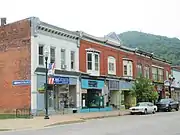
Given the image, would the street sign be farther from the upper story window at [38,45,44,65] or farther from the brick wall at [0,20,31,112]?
the upper story window at [38,45,44,65]

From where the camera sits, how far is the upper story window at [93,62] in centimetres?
3931

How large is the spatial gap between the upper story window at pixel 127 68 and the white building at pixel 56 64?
1219 cm

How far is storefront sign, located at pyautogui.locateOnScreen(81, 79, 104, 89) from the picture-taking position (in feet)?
124

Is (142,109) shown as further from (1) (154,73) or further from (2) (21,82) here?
(1) (154,73)

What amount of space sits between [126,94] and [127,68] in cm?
401

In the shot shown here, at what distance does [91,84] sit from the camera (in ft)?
129

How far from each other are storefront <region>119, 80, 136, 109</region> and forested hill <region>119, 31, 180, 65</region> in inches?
1357

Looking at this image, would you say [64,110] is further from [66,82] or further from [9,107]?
[9,107]

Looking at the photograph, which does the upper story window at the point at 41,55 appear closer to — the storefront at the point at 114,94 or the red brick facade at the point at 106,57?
the red brick facade at the point at 106,57

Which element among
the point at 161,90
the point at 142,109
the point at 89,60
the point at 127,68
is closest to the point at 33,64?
the point at 89,60

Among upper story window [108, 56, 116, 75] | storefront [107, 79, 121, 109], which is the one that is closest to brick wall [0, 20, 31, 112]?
upper story window [108, 56, 116, 75]

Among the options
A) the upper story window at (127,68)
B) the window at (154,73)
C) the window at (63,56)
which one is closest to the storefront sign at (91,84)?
the window at (63,56)

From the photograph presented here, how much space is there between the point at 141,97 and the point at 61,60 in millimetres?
14156

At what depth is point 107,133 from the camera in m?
16.1
